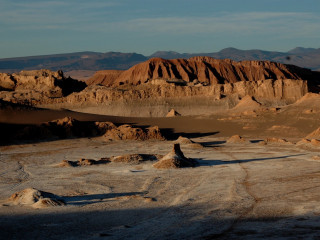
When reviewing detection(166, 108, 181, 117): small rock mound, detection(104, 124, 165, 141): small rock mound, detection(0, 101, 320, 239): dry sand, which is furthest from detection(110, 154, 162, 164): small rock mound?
detection(166, 108, 181, 117): small rock mound

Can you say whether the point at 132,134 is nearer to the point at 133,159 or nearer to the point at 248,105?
the point at 133,159

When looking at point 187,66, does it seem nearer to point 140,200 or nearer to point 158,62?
point 158,62

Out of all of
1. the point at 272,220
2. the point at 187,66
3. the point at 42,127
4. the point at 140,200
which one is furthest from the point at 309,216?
the point at 187,66

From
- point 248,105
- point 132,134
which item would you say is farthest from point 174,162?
point 248,105

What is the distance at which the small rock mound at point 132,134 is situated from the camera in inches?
1457

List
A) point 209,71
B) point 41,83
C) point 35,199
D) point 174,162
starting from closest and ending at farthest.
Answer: point 35,199 < point 174,162 < point 41,83 < point 209,71

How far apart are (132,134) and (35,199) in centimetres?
2285

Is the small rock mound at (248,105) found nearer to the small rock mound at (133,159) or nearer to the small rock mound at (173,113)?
the small rock mound at (173,113)

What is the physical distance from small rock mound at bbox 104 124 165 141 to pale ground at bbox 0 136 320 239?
1079cm

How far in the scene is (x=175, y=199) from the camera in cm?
1509

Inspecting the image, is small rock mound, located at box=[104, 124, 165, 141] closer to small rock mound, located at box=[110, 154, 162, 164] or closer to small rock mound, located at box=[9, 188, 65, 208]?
small rock mound, located at box=[110, 154, 162, 164]

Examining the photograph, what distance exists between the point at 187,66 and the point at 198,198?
91.7 meters

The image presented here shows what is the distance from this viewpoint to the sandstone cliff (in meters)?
102

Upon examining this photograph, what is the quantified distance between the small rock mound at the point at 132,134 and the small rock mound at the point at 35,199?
22.2 metres
